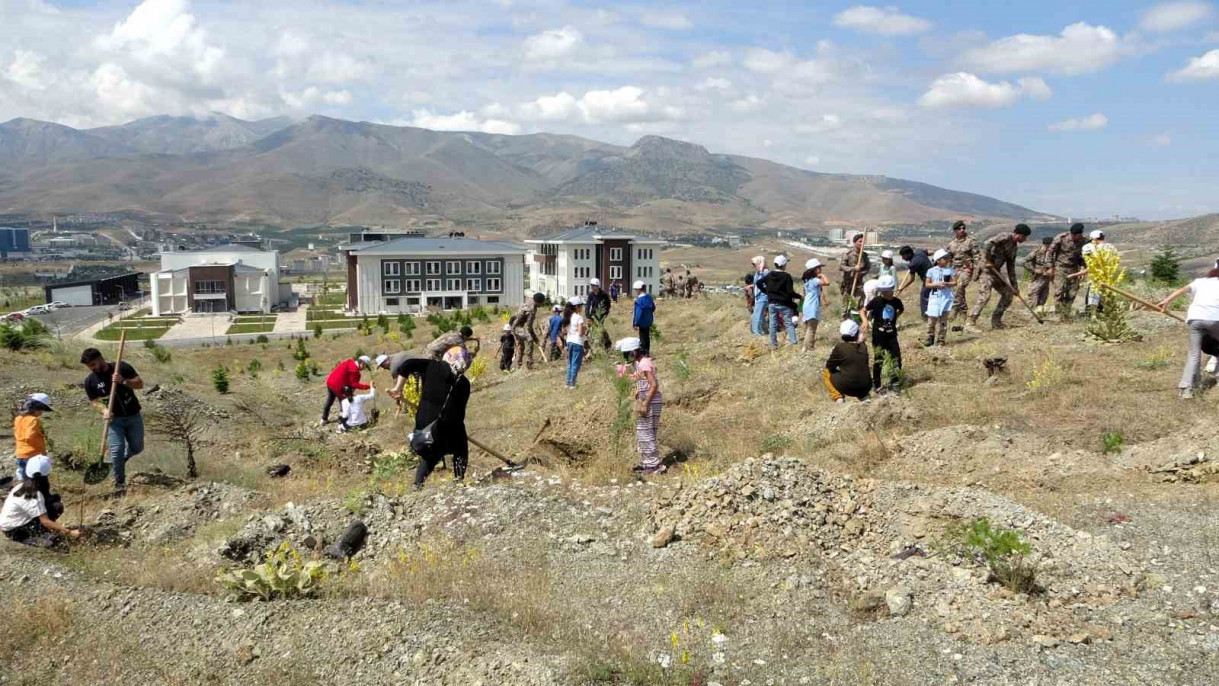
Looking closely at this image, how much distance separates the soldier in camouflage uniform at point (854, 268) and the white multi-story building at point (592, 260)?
4959 centimetres

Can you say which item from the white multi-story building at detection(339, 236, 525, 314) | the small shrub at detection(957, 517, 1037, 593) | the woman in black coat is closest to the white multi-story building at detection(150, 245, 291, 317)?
the white multi-story building at detection(339, 236, 525, 314)

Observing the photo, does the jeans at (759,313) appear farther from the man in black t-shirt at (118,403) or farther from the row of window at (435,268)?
the row of window at (435,268)

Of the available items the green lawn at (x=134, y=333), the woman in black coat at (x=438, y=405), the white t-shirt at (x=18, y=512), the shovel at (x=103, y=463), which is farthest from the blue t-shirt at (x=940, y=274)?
the green lawn at (x=134, y=333)

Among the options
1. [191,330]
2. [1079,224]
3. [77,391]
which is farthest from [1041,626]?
[191,330]

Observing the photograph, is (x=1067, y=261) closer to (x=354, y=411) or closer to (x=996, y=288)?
(x=996, y=288)

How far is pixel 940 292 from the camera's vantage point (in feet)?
41.4

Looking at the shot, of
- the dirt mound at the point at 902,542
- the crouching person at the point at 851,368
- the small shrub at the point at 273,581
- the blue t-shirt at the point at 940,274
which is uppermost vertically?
the blue t-shirt at the point at 940,274

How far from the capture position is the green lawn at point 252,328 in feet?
184

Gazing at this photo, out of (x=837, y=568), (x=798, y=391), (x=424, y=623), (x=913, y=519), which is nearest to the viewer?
(x=424, y=623)

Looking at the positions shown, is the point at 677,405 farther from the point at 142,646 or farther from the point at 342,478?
the point at 142,646

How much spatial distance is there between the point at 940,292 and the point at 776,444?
4984mm

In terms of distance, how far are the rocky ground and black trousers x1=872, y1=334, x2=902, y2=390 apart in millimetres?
429

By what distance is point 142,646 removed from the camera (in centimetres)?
543

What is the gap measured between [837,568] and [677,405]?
6.17 meters
